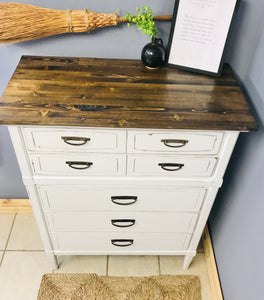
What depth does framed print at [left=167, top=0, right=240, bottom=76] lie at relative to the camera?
1263 mm

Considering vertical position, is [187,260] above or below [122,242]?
below

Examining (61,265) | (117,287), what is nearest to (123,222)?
(117,287)

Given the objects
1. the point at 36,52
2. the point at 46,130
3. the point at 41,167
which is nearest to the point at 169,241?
the point at 41,167

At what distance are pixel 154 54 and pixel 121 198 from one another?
2.06ft

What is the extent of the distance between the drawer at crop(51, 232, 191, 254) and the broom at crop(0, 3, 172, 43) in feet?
3.05

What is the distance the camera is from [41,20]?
131 cm

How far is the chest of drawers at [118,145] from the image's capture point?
44.8 inches

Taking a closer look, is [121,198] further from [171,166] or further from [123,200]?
[171,166]

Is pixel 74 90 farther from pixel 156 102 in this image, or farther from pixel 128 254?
pixel 128 254

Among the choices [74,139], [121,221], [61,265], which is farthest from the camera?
[61,265]

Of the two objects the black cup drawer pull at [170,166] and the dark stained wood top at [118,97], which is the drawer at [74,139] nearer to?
the dark stained wood top at [118,97]

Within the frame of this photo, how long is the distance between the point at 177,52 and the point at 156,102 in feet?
1.02

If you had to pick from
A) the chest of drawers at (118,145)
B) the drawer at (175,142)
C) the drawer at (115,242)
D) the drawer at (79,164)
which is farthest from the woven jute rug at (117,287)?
the drawer at (175,142)

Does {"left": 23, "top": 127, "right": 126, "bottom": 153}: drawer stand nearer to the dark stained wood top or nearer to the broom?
the dark stained wood top
